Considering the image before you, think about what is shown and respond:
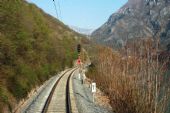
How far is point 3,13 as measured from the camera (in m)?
29.6

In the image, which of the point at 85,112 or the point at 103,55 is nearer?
the point at 85,112

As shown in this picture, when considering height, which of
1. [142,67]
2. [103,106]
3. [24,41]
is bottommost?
[103,106]

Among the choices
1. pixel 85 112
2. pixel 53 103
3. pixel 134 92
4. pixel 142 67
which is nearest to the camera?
pixel 142 67

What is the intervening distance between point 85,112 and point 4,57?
8.32 m

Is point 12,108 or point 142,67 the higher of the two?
point 142,67

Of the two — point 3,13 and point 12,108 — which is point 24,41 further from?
point 12,108

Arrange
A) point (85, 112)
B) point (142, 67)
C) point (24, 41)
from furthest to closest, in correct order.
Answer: point (24, 41) → point (85, 112) → point (142, 67)

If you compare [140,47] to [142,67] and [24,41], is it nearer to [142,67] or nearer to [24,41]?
[142,67]

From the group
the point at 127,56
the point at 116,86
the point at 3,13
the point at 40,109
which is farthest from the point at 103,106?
the point at 3,13

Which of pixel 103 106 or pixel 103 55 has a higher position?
pixel 103 55

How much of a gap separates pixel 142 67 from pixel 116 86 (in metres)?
7.80

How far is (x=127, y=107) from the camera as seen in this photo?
21578 mm

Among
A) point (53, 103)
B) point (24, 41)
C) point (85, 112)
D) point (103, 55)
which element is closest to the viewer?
point (85, 112)

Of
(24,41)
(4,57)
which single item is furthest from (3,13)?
(24,41)
